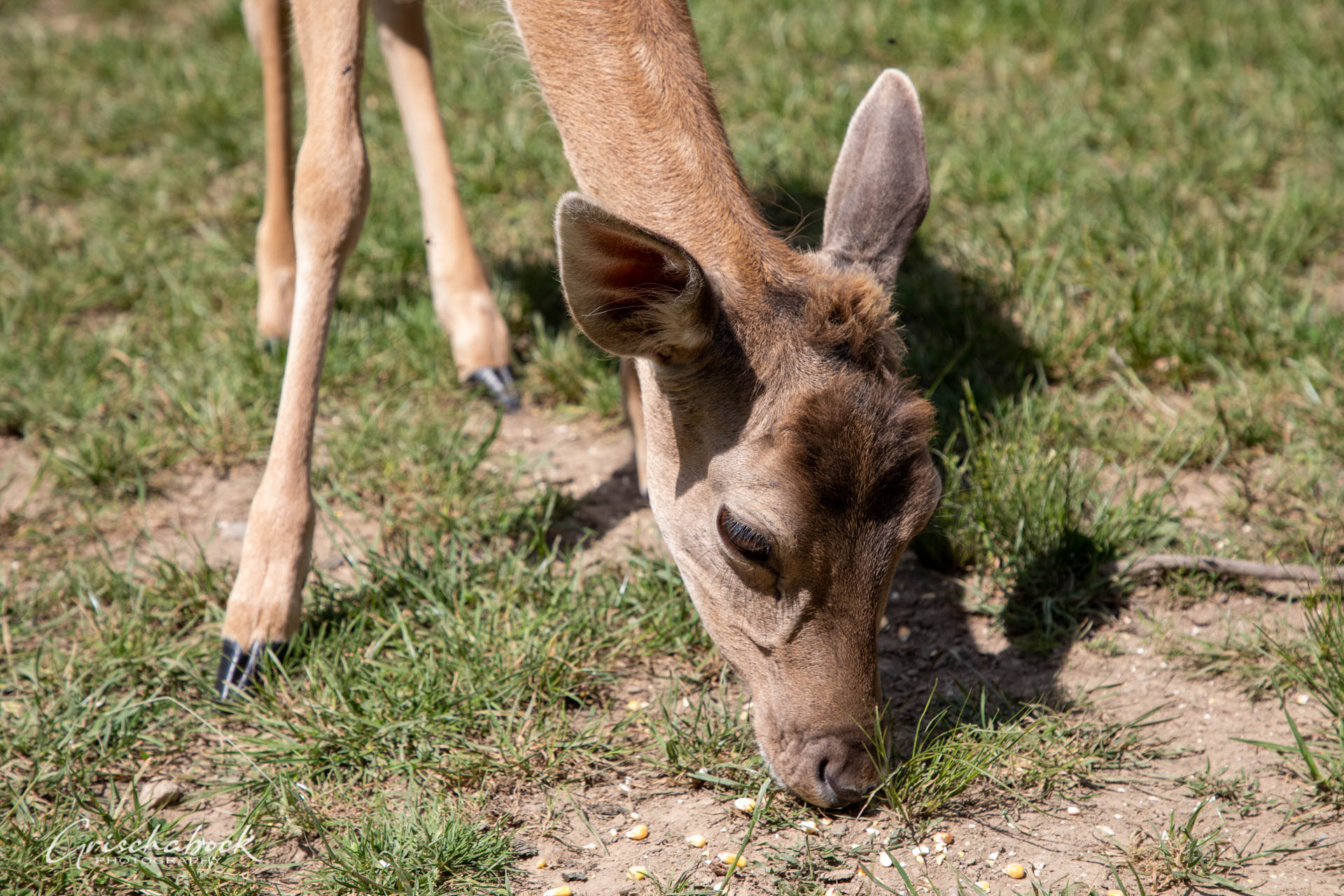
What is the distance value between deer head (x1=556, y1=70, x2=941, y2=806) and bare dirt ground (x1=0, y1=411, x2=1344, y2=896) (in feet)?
0.95

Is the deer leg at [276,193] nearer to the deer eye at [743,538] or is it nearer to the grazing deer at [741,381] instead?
the grazing deer at [741,381]

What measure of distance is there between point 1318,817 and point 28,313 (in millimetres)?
5735

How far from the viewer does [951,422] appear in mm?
4949

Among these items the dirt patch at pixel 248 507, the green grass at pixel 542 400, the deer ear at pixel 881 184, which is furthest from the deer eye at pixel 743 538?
the dirt patch at pixel 248 507

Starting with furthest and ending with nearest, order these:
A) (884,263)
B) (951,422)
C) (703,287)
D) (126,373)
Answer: (126,373)
(951,422)
(884,263)
(703,287)

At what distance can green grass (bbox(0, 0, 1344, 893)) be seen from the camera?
364cm

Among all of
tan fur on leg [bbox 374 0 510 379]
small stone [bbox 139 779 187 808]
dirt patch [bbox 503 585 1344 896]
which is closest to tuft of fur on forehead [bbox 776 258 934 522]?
dirt patch [bbox 503 585 1344 896]

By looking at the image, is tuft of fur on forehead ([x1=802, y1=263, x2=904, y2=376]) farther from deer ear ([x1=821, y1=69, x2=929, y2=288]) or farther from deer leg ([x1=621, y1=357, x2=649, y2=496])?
deer leg ([x1=621, y1=357, x2=649, y2=496])

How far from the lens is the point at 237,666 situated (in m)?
3.96

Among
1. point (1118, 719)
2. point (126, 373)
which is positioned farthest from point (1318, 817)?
point (126, 373)

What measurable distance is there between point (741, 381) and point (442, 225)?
2726mm

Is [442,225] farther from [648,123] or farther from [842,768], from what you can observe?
[842,768]

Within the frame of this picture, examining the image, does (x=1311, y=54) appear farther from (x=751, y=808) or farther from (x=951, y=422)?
(x=751, y=808)

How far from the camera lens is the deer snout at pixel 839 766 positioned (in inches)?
130
